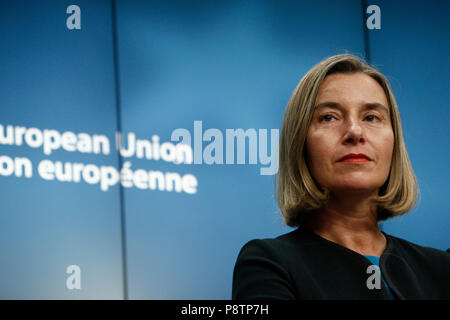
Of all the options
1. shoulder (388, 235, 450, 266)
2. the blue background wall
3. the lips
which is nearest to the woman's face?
the lips

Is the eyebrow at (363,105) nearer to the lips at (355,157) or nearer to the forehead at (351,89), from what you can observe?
the forehead at (351,89)

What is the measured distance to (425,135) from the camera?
226 centimetres

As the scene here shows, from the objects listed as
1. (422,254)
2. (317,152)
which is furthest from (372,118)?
(422,254)

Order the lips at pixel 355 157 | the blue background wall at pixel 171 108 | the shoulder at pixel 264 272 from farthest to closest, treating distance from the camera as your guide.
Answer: the blue background wall at pixel 171 108
the lips at pixel 355 157
the shoulder at pixel 264 272

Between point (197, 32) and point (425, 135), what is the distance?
1306 millimetres

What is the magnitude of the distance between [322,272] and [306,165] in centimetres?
24

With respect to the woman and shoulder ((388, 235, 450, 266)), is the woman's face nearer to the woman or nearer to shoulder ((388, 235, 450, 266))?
the woman

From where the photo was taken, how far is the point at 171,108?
2.39 m

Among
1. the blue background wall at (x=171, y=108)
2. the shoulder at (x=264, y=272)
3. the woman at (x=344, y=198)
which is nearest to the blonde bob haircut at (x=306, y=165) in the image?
the woman at (x=344, y=198)

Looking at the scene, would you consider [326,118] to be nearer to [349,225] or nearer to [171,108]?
[349,225]

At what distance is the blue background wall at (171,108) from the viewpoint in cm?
230

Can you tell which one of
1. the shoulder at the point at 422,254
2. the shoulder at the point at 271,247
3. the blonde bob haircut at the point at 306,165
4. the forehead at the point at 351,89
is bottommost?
the shoulder at the point at 422,254

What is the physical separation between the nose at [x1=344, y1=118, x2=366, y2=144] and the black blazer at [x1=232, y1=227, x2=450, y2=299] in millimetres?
207

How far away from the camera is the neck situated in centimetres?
95
